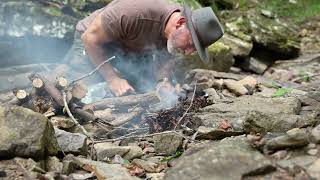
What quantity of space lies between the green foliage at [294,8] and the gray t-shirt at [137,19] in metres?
5.45

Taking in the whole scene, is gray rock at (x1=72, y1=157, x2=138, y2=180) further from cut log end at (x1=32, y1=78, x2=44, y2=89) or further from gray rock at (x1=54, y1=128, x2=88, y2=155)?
cut log end at (x1=32, y1=78, x2=44, y2=89)

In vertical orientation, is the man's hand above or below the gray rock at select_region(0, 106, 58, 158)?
below

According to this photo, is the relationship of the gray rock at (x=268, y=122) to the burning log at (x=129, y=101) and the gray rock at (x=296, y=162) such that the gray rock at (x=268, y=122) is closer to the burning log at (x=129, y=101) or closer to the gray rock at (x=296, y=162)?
the gray rock at (x=296, y=162)

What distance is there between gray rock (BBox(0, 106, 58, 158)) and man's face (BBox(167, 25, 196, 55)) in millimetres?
2056

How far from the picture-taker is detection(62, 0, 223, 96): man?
4.63m

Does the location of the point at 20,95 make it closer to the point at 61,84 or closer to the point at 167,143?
the point at 61,84

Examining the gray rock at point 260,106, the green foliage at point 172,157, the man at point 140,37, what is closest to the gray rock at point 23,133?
the green foliage at point 172,157

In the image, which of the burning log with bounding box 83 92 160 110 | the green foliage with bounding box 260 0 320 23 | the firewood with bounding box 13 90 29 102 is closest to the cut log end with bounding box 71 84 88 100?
the burning log with bounding box 83 92 160 110

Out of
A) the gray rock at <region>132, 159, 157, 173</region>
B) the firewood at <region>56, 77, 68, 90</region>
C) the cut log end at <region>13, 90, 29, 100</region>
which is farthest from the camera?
the firewood at <region>56, 77, 68, 90</region>

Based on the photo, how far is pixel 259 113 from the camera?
3750mm

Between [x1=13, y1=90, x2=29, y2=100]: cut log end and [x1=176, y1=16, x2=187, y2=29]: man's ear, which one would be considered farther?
[x1=176, y1=16, x2=187, y2=29]: man's ear

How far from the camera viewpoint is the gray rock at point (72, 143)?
3326 millimetres

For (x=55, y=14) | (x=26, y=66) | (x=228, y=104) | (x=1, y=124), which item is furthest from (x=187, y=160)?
(x=55, y=14)

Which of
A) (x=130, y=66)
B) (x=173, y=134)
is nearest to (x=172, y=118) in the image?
(x=173, y=134)
